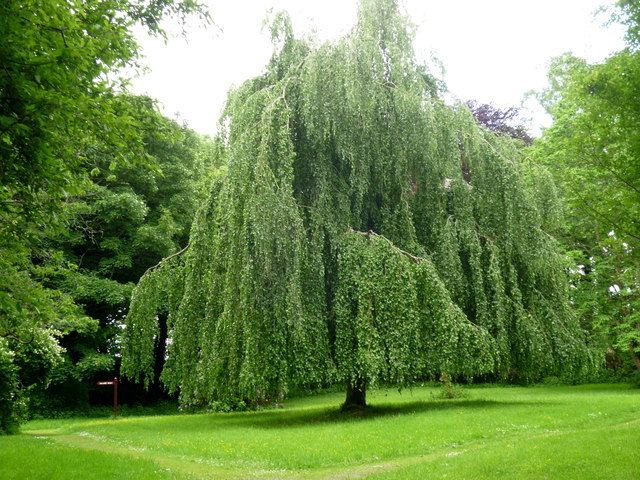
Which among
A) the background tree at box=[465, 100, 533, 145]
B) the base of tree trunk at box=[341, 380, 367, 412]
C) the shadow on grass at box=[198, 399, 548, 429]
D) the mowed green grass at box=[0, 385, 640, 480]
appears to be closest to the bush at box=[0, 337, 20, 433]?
the mowed green grass at box=[0, 385, 640, 480]

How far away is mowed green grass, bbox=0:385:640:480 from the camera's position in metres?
6.33

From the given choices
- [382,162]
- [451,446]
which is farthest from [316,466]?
[382,162]

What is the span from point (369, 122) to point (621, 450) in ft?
25.8

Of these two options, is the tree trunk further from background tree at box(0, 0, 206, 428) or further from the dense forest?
background tree at box(0, 0, 206, 428)

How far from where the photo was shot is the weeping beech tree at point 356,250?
34.5 feet

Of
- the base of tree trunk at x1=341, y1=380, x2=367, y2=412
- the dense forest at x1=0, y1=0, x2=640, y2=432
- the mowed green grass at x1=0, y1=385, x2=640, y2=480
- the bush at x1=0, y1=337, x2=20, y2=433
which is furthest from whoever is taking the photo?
the base of tree trunk at x1=341, y1=380, x2=367, y2=412

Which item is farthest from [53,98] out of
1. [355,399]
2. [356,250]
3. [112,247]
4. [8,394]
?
[112,247]

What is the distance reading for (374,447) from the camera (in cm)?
823

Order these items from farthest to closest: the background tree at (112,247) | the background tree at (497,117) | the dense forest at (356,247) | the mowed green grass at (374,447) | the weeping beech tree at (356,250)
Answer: the background tree at (497,117), the background tree at (112,247), the weeping beech tree at (356,250), the dense forest at (356,247), the mowed green grass at (374,447)

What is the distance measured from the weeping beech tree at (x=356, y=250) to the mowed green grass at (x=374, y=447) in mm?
912

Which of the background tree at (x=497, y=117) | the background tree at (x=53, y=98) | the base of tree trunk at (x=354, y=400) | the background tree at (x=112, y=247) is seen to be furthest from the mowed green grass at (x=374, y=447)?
the background tree at (x=497, y=117)

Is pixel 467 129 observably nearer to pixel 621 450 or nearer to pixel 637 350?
pixel 621 450

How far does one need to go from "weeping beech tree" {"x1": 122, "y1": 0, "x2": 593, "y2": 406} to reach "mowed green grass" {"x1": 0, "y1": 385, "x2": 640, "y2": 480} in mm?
912

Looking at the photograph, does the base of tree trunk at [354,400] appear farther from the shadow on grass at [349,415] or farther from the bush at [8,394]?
the bush at [8,394]
